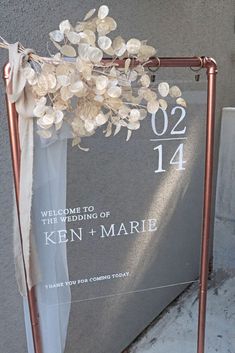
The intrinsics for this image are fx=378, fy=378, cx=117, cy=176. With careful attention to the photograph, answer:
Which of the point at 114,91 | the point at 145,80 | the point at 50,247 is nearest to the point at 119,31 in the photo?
the point at 145,80

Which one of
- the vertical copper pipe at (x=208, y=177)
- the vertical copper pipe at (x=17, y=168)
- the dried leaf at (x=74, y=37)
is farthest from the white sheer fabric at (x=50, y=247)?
the vertical copper pipe at (x=208, y=177)

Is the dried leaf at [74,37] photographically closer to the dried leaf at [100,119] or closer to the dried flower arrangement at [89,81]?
the dried flower arrangement at [89,81]

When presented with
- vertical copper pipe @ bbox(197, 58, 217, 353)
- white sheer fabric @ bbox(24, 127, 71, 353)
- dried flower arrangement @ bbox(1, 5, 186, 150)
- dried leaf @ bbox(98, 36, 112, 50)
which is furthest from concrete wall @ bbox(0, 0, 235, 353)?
vertical copper pipe @ bbox(197, 58, 217, 353)

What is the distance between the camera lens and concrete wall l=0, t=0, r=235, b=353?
1511mm

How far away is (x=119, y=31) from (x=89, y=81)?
91 cm

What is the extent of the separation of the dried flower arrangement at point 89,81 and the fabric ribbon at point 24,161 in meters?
0.03

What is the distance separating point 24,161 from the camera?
3.90 ft

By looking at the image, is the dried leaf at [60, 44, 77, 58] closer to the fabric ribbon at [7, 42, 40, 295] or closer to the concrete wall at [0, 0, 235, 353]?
the fabric ribbon at [7, 42, 40, 295]

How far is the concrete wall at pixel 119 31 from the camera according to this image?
151cm

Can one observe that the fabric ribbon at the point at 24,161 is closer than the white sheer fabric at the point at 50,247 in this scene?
Yes

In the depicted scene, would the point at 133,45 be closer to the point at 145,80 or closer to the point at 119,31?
the point at 145,80

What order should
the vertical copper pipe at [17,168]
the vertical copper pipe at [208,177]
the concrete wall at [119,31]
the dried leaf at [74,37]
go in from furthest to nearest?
1. the concrete wall at [119,31]
2. the vertical copper pipe at [208,177]
3. the vertical copper pipe at [17,168]
4. the dried leaf at [74,37]

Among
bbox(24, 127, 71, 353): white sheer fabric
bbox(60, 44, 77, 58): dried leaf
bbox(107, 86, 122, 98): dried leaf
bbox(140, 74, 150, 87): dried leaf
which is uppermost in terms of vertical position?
bbox(60, 44, 77, 58): dried leaf

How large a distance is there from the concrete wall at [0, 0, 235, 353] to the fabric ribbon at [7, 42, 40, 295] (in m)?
0.36
